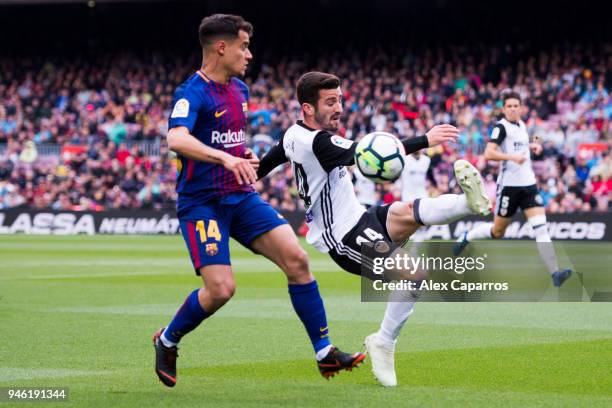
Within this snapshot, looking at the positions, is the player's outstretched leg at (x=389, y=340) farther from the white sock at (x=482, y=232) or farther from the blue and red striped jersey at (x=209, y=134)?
the white sock at (x=482, y=232)

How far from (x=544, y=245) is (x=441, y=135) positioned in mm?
7374

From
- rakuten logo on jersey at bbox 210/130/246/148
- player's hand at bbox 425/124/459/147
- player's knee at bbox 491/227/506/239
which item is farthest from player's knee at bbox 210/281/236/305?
player's knee at bbox 491/227/506/239

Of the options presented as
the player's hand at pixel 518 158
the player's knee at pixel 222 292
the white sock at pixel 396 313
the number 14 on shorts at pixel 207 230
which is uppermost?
the number 14 on shorts at pixel 207 230

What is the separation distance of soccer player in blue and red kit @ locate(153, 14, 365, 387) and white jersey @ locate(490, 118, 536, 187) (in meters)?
8.01

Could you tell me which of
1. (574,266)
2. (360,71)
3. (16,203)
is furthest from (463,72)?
(574,266)

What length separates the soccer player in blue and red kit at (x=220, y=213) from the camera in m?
6.81

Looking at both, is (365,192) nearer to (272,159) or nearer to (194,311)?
A: (272,159)

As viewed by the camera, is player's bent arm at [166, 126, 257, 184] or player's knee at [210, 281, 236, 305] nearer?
player's bent arm at [166, 126, 257, 184]

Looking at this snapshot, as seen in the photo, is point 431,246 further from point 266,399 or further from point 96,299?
point 266,399

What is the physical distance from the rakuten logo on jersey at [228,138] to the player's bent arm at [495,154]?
7.87m

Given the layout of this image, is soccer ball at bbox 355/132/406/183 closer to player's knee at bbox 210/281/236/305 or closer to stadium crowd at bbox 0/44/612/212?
player's knee at bbox 210/281/236/305

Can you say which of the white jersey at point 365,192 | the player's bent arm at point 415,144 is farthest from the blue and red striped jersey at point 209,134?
the white jersey at point 365,192

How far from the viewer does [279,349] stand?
8664 mm

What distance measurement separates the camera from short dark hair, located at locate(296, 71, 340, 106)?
7.30m
